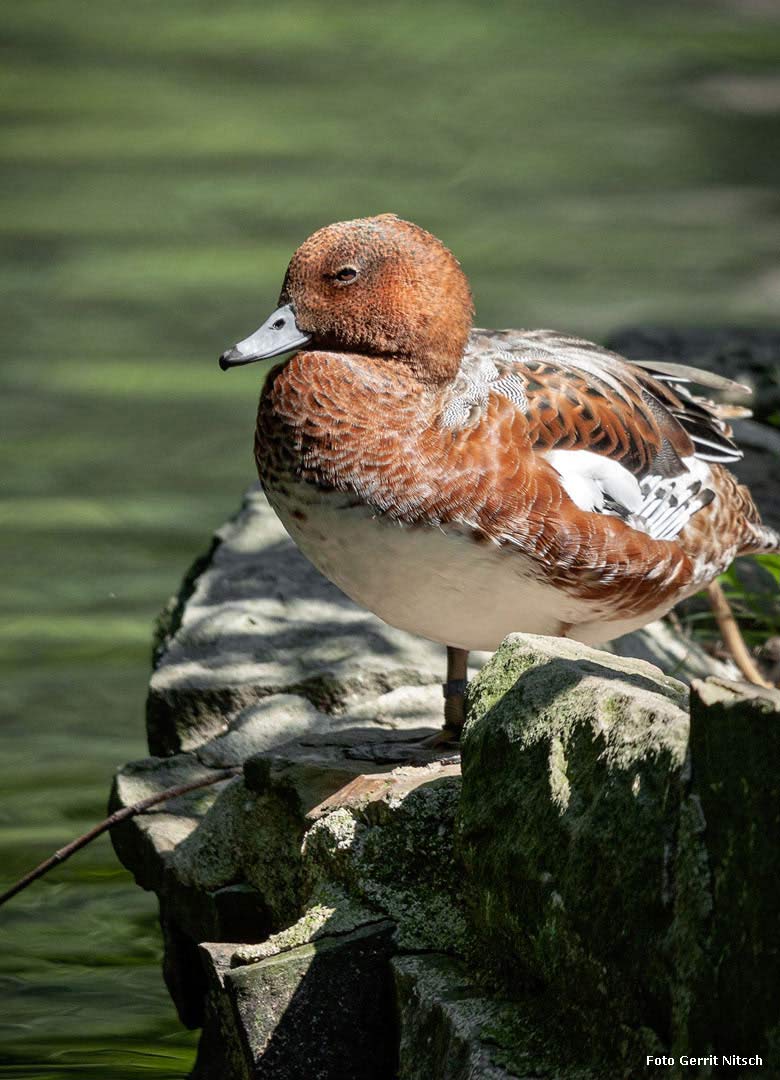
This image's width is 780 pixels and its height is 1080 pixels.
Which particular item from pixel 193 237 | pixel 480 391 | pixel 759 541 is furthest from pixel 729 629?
pixel 193 237

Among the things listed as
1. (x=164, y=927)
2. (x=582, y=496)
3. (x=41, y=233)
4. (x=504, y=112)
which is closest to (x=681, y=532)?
(x=582, y=496)

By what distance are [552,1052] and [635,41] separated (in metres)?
11.0

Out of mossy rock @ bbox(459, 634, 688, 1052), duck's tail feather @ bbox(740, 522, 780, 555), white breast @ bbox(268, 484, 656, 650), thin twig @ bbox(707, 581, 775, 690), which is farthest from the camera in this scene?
thin twig @ bbox(707, 581, 775, 690)

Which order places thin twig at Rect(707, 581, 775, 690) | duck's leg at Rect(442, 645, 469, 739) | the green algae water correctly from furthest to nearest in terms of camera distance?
the green algae water → thin twig at Rect(707, 581, 775, 690) → duck's leg at Rect(442, 645, 469, 739)

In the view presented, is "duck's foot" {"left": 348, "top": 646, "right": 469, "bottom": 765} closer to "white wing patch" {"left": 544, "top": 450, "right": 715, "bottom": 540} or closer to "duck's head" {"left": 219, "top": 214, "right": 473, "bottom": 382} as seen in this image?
"white wing patch" {"left": 544, "top": 450, "right": 715, "bottom": 540}

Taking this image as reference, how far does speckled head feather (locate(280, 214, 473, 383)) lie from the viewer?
3275 millimetres

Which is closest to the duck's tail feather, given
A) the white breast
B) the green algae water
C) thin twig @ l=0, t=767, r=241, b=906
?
the white breast

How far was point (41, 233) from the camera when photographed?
9.45m

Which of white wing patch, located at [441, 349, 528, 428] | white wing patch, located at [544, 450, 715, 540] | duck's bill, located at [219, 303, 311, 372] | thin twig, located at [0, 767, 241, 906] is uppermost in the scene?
duck's bill, located at [219, 303, 311, 372]

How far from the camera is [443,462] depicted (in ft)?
10.4

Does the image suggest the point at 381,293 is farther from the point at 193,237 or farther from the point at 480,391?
the point at 193,237

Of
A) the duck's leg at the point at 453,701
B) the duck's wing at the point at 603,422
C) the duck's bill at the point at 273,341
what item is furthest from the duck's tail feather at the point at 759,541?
the duck's bill at the point at 273,341

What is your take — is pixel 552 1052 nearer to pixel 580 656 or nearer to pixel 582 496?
pixel 580 656

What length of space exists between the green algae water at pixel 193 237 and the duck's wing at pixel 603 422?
1.48 m
